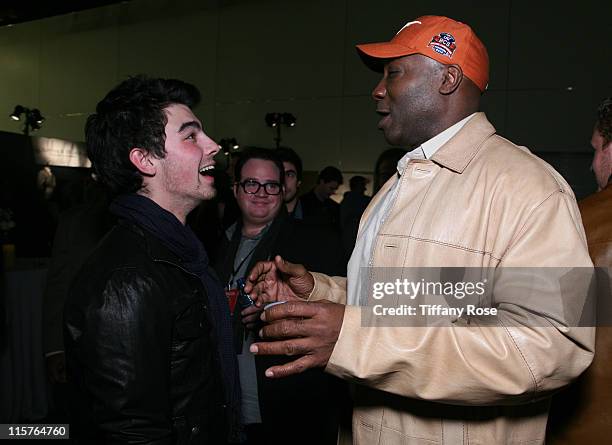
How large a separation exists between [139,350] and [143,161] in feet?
2.04

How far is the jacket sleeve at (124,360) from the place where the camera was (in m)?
1.41

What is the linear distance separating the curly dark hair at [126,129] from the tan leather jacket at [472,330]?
807 millimetres

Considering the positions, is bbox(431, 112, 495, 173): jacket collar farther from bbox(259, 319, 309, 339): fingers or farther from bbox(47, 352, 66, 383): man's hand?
bbox(47, 352, 66, 383): man's hand

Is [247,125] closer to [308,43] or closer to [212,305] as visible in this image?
[308,43]

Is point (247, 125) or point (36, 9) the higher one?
point (36, 9)

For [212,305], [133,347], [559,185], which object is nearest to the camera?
[559,185]

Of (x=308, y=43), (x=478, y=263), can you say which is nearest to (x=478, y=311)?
(x=478, y=263)

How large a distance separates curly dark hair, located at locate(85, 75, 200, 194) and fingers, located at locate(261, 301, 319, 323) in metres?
0.85

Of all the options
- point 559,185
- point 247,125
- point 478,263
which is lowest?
point 478,263

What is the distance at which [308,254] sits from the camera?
2588 mm

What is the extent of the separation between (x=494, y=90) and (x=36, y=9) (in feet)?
27.3

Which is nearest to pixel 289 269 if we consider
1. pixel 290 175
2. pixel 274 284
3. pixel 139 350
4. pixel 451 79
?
pixel 274 284

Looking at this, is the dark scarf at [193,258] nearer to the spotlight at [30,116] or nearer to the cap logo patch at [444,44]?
the cap logo patch at [444,44]

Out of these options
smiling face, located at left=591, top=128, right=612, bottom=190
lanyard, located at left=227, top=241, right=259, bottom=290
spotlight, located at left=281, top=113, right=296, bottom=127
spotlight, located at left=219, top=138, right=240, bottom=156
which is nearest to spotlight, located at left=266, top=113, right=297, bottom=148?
spotlight, located at left=281, top=113, right=296, bottom=127
